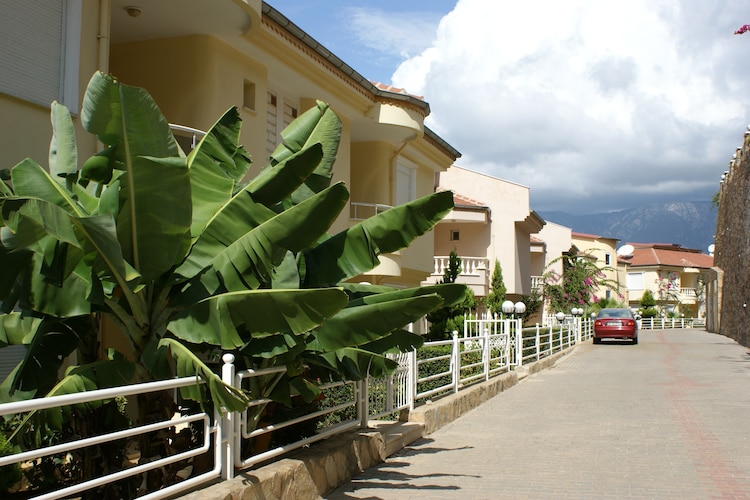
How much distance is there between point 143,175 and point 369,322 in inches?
83.1

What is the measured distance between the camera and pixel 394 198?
20875 mm

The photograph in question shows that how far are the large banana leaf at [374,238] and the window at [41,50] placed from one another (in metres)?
4.13

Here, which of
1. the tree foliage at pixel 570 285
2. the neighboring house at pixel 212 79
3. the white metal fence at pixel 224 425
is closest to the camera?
the white metal fence at pixel 224 425

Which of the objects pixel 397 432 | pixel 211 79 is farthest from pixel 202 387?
pixel 211 79

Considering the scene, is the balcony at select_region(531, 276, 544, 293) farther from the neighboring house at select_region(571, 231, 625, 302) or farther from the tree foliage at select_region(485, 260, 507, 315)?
the neighboring house at select_region(571, 231, 625, 302)

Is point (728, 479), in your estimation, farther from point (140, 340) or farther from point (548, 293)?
point (548, 293)

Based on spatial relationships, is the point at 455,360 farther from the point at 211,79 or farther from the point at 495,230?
the point at 495,230

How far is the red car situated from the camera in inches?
1502

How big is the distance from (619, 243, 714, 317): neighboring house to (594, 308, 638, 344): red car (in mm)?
47590

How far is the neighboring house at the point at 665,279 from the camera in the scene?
86.6 meters

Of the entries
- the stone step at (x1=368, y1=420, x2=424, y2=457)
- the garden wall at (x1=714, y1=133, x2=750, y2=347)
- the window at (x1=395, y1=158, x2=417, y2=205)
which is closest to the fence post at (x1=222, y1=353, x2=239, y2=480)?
the stone step at (x1=368, y1=420, x2=424, y2=457)

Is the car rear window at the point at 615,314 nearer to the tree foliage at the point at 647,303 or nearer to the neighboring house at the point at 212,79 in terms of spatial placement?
the neighboring house at the point at 212,79

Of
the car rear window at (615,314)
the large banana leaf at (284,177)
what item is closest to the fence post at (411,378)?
the large banana leaf at (284,177)

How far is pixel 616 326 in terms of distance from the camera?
3838 cm
